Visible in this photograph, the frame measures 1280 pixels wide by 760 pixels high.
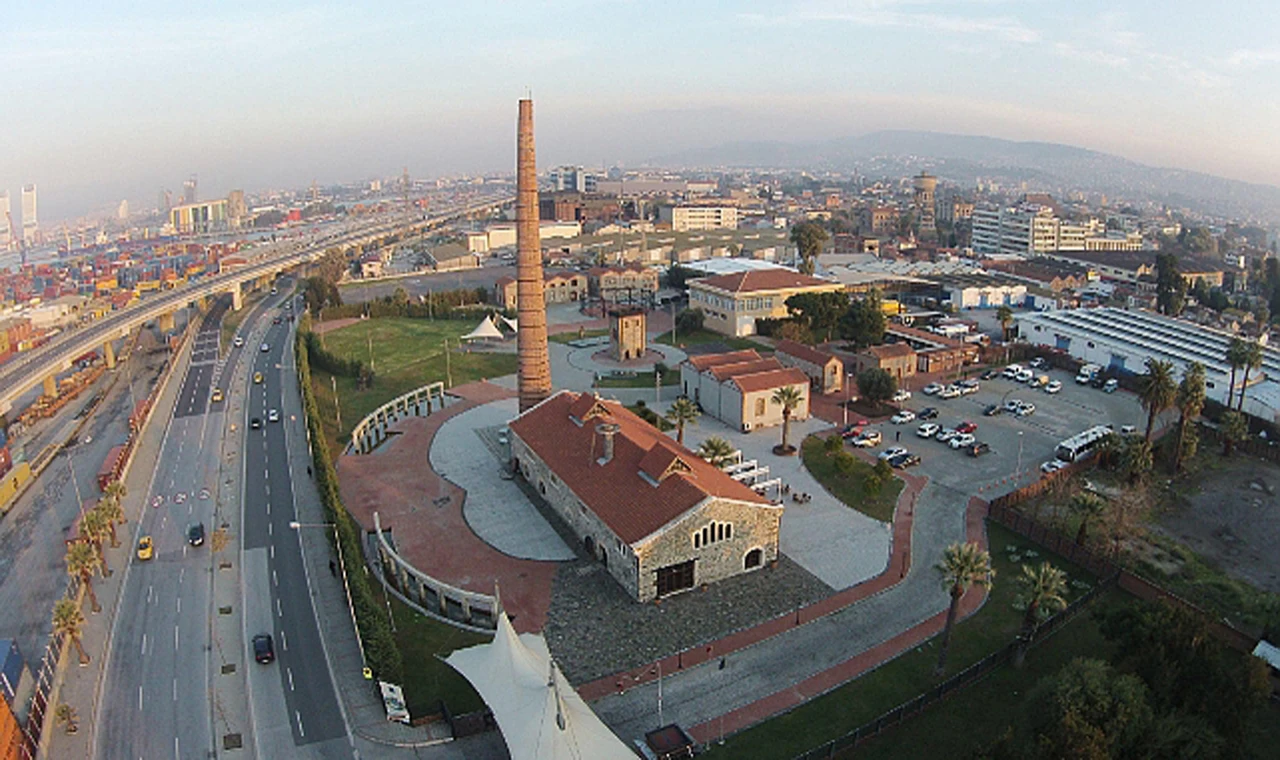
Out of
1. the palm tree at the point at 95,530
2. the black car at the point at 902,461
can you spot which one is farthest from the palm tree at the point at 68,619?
the black car at the point at 902,461

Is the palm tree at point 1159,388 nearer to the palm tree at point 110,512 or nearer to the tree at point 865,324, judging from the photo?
the tree at point 865,324

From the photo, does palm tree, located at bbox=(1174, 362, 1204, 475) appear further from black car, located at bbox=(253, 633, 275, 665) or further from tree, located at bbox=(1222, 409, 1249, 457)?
black car, located at bbox=(253, 633, 275, 665)

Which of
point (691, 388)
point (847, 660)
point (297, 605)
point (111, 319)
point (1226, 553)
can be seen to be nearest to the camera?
point (847, 660)

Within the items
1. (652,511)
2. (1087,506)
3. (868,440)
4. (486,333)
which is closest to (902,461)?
(868,440)

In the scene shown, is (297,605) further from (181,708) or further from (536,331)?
(536,331)

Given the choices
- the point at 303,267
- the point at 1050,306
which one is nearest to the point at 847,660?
the point at 1050,306

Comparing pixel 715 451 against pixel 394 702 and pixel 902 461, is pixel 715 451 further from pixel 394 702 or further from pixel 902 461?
pixel 394 702

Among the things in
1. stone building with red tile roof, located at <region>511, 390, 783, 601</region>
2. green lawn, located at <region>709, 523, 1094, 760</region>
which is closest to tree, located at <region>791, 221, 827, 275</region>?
stone building with red tile roof, located at <region>511, 390, 783, 601</region>
